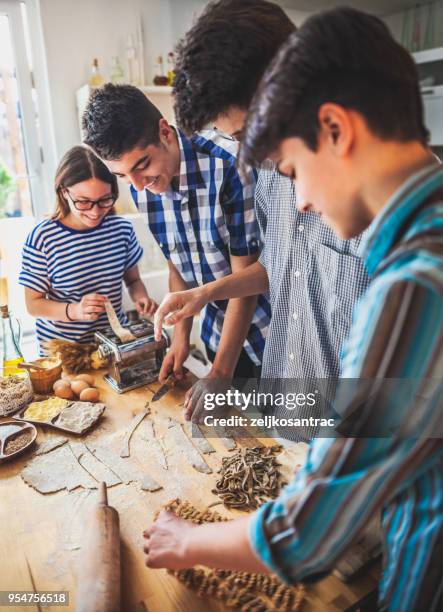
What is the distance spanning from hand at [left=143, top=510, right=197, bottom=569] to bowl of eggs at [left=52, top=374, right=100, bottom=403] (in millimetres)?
668

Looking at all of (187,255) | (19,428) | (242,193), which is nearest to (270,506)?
(19,428)

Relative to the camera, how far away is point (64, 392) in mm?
1348

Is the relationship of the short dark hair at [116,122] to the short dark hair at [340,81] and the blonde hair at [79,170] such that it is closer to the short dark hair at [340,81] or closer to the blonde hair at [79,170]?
the blonde hair at [79,170]

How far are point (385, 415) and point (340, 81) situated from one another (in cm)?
37

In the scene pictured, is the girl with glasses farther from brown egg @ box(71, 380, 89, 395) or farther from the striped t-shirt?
brown egg @ box(71, 380, 89, 395)

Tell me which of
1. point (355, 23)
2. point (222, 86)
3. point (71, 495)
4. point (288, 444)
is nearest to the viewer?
point (355, 23)

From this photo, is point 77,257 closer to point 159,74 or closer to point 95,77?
point 95,77

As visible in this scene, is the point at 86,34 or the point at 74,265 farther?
the point at 86,34

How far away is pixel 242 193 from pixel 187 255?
314 millimetres

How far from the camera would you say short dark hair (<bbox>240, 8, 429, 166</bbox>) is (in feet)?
1.63

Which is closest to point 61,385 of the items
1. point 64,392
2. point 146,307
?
point 64,392

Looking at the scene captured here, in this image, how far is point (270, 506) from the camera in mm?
554

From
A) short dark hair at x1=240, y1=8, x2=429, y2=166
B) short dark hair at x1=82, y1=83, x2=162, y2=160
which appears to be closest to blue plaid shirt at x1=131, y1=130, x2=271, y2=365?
short dark hair at x1=82, y1=83, x2=162, y2=160

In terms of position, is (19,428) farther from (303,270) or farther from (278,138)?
(278,138)
